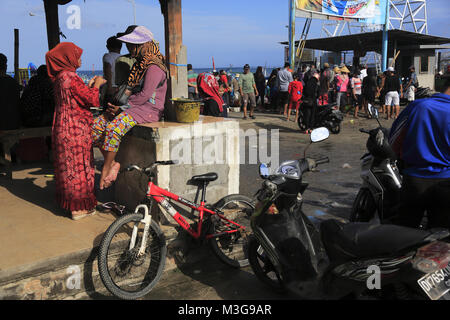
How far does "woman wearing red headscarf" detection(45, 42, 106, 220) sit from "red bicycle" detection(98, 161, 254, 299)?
0.81 metres

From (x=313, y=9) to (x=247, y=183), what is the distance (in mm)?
12493

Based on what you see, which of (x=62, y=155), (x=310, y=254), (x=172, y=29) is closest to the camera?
(x=310, y=254)

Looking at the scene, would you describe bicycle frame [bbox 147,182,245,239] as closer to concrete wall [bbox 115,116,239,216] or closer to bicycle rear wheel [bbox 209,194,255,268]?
bicycle rear wheel [bbox 209,194,255,268]

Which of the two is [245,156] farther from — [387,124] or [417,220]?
[387,124]

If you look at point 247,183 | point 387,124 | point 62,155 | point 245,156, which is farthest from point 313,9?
point 62,155

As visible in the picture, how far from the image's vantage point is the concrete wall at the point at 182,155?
408 cm

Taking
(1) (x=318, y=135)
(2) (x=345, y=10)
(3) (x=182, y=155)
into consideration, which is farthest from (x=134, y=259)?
(2) (x=345, y=10)

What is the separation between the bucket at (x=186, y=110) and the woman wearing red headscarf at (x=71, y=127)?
0.88 m

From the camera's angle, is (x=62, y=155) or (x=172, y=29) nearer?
(x=62, y=155)

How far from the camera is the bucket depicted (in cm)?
439

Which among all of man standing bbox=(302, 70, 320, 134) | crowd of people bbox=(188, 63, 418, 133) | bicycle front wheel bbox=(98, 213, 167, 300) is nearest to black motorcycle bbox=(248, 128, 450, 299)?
bicycle front wheel bbox=(98, 213, 167, 300)

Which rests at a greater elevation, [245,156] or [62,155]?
[62,155]

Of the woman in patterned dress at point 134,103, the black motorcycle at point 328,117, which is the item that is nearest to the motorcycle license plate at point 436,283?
the woman in patterned dress at point 134,103

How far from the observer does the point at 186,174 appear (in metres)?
4.32
